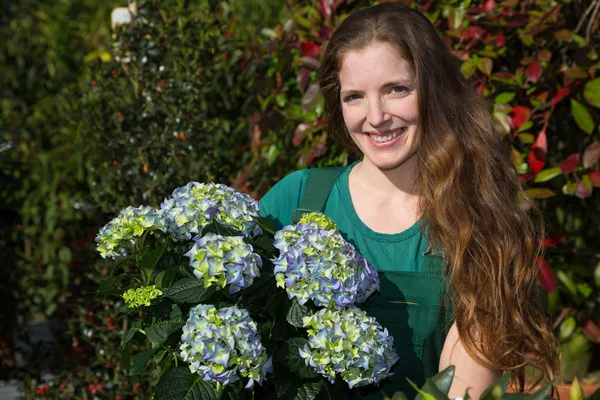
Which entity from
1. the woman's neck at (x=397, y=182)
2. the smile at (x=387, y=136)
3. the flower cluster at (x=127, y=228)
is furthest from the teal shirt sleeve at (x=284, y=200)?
the flower cluster at (x=127, y=228)

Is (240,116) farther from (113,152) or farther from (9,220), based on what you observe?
(9,220)

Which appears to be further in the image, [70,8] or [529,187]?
[70,8]

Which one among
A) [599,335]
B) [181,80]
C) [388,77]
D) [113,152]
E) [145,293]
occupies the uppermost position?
[388,77]

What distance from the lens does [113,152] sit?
346 cm

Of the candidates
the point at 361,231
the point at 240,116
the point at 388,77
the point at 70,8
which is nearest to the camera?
the point at 388,77

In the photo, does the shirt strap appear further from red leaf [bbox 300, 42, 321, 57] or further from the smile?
red leaf [bbox 300, 42, 321, 57]

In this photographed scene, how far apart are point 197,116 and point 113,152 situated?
15.0 inches

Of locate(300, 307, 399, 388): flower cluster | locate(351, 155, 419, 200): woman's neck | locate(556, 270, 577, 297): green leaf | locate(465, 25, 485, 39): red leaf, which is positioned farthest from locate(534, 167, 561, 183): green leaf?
locate(300, 307, 399, 388): flower cluster

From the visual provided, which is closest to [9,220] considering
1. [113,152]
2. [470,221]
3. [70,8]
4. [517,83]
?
[113,152]

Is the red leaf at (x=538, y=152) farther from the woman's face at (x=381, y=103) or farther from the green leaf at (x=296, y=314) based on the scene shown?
the green leaf at (x=296, y=314)

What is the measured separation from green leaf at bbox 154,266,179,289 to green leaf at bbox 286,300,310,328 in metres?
0.25

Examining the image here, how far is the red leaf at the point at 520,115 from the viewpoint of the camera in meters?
2.96

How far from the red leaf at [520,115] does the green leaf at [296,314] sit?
1.54 m

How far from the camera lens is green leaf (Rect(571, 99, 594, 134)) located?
295 cm
